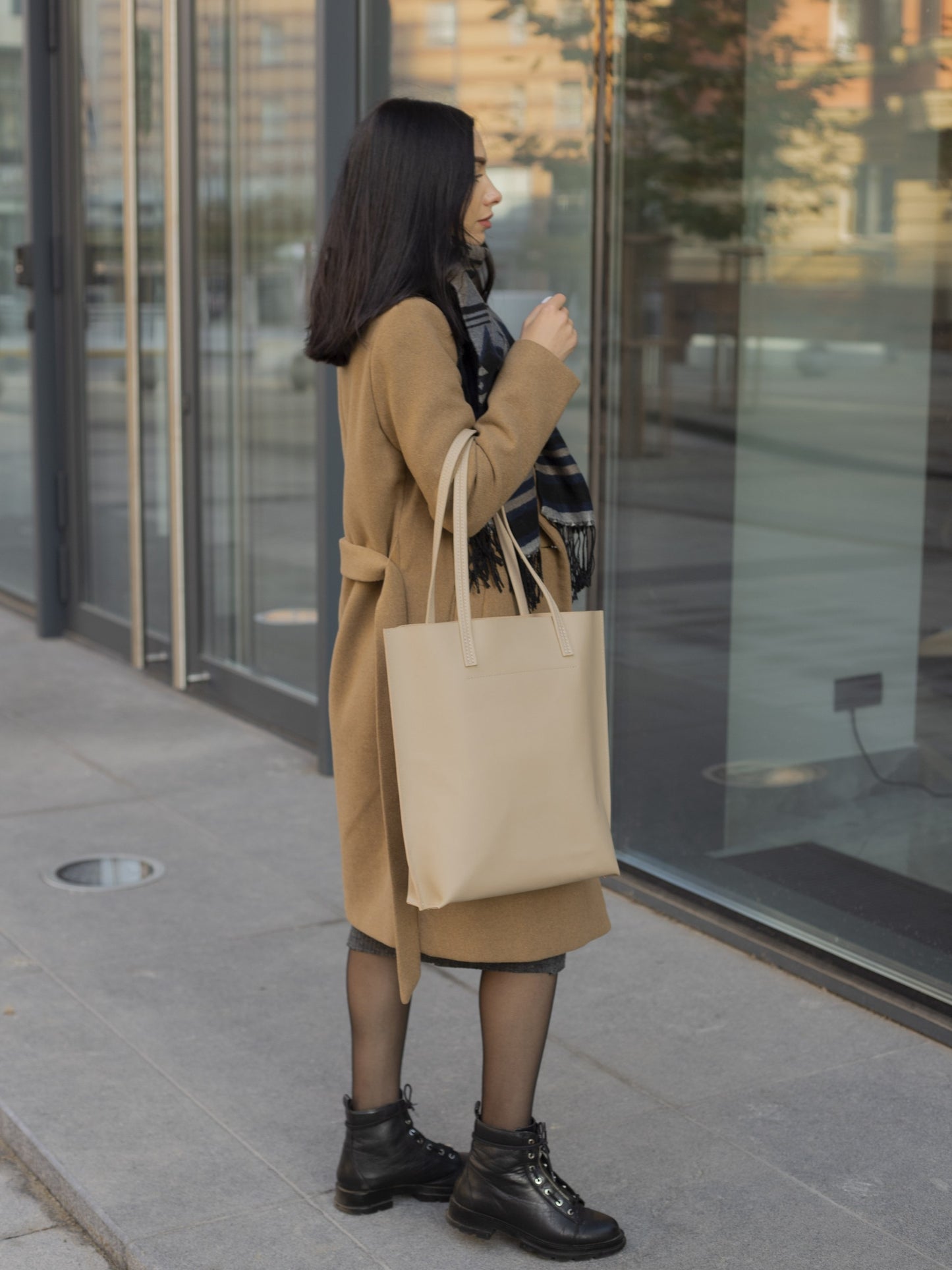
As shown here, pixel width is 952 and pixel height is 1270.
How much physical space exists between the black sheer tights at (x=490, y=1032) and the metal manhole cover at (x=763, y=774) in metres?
1.69

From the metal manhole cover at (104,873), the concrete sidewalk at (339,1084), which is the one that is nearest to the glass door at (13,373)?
the metal manhole cover at (104,873)

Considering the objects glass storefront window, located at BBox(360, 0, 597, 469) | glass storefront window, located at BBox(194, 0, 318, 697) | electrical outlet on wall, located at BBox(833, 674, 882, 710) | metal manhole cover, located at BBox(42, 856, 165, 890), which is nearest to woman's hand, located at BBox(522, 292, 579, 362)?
electrical outlet on wall, located at BBox(833, 674, 882, 710)

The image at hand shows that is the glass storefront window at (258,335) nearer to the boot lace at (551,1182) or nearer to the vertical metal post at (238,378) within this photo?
the vertical metal post at (238,378)

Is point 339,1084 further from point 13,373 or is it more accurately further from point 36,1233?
point 13,373

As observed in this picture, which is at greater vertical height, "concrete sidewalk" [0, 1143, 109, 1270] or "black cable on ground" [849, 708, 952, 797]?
"black cable on ground" [849, 708, 952, 797]

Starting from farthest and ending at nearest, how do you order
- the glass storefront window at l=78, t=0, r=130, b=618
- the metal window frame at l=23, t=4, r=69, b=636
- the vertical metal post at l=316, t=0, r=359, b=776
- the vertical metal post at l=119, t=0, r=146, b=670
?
1. the metal window frame at l=23, t=4, r=69, b=636
2. the glass storefront window at l=78, t=0, r=130, b=618
3. the vertical metal post at l=119, t=0, r=146, b=670
4. the vertical metal post at l=316, t=0, r=359, b=776

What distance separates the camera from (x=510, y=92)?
492 cm

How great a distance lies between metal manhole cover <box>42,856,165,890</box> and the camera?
15.4 ft

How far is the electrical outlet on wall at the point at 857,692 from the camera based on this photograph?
4.07m

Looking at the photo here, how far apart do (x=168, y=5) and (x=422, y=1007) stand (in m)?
4.01

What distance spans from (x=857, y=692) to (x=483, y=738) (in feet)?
6.19

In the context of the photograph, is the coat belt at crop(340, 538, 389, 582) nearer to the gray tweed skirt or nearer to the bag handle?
the bag handle

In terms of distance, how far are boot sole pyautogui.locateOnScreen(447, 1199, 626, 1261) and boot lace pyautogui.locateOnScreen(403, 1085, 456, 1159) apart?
0.46 ft

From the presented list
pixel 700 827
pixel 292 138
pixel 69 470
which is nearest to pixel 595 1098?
pixel 700 827
